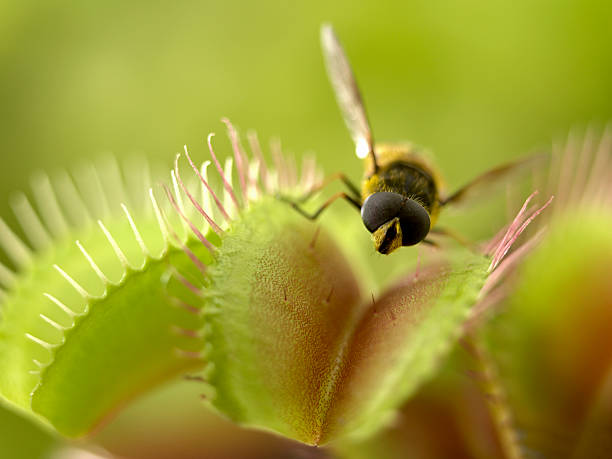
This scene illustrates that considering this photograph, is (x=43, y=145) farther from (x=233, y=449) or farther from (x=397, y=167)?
(x=397, y=167)

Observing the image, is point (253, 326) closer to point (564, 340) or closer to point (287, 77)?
point (564, 340)

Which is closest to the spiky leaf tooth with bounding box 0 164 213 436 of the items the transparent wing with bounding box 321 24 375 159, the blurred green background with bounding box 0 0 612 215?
the transparent wing with bounding box 321 24 375 159

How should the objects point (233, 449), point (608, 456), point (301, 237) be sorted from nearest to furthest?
point (301, 237) < point (608, 456) < point (233, 449)

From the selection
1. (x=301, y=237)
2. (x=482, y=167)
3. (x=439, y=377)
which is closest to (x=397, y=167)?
(x=301, y=237)

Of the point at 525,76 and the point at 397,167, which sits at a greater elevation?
the point at 397,167

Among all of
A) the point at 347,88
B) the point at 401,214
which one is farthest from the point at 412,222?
the point at 347,88

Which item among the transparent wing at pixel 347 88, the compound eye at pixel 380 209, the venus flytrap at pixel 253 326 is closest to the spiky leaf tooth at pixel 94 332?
the venus flytrap at pixel 253 326

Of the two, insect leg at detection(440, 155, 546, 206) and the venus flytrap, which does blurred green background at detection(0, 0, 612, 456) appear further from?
the venus flytrap
